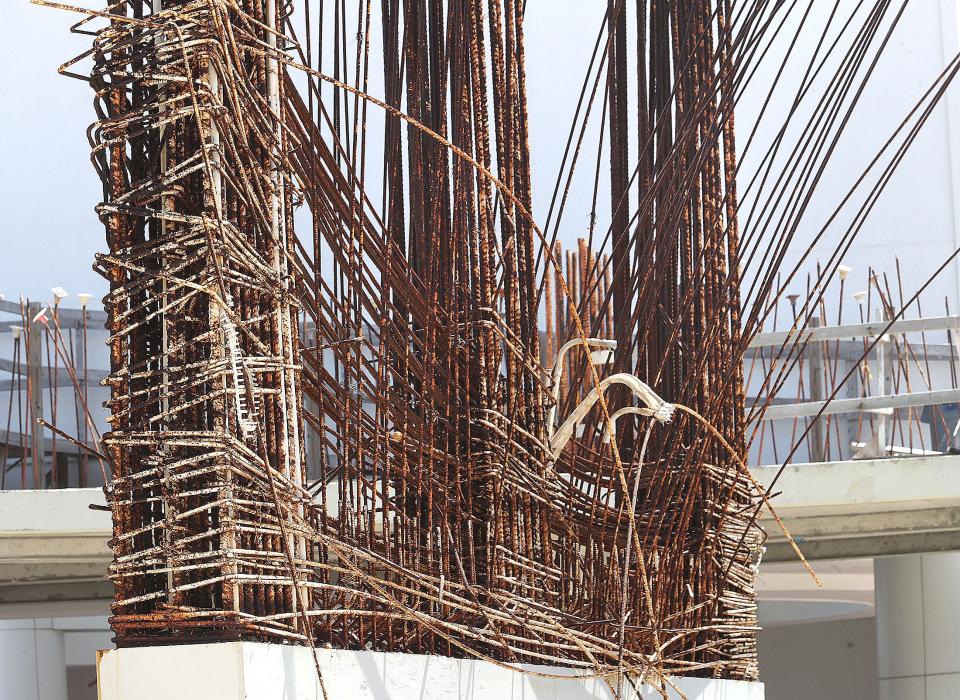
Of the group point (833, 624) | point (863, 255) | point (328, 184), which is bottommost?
point (833, 624)

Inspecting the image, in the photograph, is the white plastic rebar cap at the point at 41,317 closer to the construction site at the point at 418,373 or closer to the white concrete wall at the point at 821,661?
the construction site at the point at 418,373

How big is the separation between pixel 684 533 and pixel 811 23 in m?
3.98

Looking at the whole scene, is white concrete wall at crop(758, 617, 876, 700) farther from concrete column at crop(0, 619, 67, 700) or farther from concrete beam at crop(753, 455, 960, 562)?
concrete column at crop(0, 619, 67, 700)

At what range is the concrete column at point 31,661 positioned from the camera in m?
4.11

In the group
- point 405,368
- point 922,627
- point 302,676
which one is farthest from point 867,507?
point 302,676

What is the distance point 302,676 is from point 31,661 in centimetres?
383

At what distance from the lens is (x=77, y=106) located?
4.77 meters

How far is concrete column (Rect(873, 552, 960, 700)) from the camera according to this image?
3105 mm

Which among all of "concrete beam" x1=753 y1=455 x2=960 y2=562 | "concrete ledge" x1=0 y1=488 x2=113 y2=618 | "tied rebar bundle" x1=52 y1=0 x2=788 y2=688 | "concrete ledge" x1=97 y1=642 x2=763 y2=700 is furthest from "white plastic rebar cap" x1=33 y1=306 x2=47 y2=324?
"concrete ledge" x1=97 y1=642 x2=763 y2=700

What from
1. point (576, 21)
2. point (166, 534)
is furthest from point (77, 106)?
A: point (166, 534)

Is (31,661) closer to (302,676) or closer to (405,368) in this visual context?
(405,368)

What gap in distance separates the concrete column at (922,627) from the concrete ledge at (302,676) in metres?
2.25

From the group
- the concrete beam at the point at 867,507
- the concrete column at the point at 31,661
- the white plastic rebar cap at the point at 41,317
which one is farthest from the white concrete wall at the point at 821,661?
the white plastic rebar cap at the point at 41,317

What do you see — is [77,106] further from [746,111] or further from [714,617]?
[714,617]
